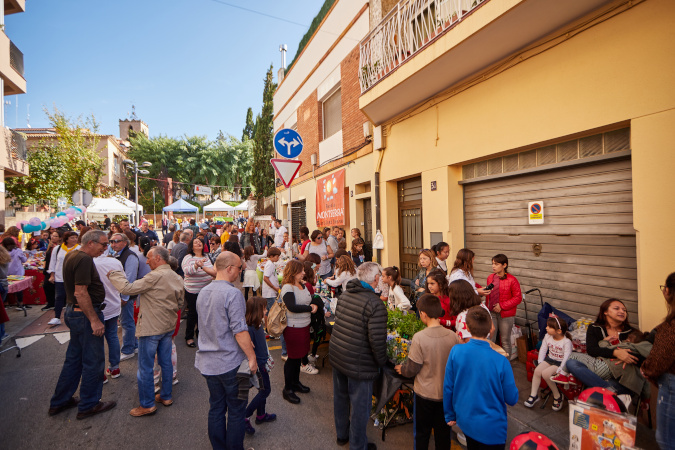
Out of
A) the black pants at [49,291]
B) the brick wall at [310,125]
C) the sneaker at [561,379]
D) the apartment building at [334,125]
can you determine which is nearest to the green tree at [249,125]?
the apartment building at [334,125]

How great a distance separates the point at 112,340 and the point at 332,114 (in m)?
9.78

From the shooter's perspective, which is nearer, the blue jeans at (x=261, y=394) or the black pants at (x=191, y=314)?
the blue jeans at (x=261, y=394)

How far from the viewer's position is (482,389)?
2.36 metres

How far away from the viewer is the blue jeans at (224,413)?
9.79ft

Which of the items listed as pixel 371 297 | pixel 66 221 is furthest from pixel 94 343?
pixel 66 221

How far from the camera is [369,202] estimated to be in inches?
399

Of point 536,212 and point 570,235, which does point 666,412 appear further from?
point 536,212

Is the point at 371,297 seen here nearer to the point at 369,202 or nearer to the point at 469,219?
the point at 469,219

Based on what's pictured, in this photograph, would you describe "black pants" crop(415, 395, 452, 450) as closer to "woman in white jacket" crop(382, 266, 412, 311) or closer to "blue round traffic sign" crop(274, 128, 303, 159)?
"woman in white jacket" crop(382, 266, 412, 311)

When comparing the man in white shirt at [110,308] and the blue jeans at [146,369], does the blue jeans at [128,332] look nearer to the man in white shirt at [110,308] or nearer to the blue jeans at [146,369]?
the man in white shirt at [110,308]

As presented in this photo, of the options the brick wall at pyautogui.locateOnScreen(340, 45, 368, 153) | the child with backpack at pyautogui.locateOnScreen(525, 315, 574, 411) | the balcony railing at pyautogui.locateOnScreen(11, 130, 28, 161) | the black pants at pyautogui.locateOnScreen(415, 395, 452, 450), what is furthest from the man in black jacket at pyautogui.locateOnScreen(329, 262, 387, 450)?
the balcony railing at pyautogui.locateOnScreen(11, 130, 28, 161)

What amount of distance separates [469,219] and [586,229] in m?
2.20

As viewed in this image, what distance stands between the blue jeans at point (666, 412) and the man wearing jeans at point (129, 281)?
250 inches

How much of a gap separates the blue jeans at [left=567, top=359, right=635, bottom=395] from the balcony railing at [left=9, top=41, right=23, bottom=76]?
19.9m
